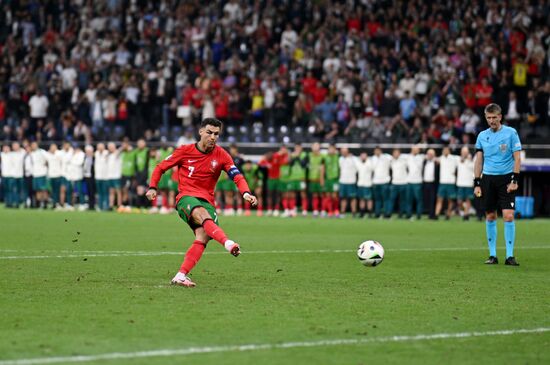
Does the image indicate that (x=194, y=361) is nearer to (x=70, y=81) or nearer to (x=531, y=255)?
(x=531, y=255)

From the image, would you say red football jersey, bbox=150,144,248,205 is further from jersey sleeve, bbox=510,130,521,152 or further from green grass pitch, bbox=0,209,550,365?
jersey sleeve, bbox=510,130,521,152

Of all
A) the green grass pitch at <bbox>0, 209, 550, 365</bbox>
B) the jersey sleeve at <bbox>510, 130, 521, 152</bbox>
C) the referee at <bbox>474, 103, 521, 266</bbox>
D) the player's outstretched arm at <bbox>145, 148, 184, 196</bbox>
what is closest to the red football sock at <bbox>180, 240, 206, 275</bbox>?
the green grass pitch at <bbox>0, 209, 550, 365</bbox>

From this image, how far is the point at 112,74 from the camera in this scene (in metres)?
42.1

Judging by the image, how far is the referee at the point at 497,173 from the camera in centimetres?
1630

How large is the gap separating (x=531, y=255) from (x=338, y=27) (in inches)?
841

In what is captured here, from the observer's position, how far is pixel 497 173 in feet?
54.2

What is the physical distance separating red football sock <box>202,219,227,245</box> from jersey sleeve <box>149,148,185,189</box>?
787 millimetres

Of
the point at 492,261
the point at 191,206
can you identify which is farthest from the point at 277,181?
the point at 191,206

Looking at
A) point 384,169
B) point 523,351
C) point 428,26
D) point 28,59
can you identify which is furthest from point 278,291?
point 28,59

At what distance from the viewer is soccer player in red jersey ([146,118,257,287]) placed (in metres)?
12.7

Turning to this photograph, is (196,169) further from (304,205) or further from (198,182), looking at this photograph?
(304,205)

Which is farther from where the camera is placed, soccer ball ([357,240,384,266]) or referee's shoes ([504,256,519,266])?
referee's shoes ([504,256,519,266])

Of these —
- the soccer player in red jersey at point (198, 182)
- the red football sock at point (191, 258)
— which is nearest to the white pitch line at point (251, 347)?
the soccer player in red jersey at point (198, 182)

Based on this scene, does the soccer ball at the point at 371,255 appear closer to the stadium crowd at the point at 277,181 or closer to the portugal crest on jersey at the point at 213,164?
the portugal crest on jersey at the point at 213,164
